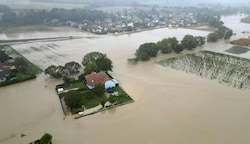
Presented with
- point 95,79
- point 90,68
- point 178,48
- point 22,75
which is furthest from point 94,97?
point 178,48

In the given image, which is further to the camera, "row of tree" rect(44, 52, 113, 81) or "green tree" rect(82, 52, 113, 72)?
"green tree" rect(82, 52, 113, 72)

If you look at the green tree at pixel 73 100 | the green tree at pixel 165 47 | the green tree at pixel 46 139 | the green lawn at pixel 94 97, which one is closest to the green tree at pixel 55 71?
the green lawn at pixel 94 97

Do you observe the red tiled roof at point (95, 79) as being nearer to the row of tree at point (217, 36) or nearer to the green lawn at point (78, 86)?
the green lawn at point (78, 86)

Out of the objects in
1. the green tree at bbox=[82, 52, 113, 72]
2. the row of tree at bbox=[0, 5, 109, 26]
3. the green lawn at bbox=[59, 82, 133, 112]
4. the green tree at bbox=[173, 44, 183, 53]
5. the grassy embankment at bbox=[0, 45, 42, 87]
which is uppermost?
the row of tree at bbox=[0, 5, 109, 26]

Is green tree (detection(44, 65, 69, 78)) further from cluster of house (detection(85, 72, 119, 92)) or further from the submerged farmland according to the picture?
the submerged farmland

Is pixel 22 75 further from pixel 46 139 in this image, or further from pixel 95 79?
pixel 46 139

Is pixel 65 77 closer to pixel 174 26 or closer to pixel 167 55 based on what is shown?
pixel 167 55

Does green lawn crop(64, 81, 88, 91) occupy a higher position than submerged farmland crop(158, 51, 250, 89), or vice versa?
green lawn crop(64, 81, 88, 91)

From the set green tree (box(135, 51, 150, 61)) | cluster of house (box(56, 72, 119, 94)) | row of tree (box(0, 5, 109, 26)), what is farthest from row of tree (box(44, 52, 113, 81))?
row of tree (box(0, 5, 109, 26))
